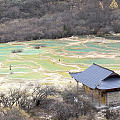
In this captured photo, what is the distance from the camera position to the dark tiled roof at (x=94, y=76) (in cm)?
1769

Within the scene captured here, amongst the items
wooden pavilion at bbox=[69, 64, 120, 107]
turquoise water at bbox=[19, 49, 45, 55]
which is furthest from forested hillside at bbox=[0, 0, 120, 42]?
wooden pavilion at bbox=[69, 64, 120, 107]

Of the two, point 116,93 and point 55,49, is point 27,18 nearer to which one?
point 55,49

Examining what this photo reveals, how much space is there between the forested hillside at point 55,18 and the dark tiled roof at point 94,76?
48724mm

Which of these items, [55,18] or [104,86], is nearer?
[104,86]

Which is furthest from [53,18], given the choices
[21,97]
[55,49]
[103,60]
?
[21,97]

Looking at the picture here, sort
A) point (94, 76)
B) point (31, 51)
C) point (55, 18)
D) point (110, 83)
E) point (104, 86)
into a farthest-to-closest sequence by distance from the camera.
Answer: point (55, 18), point (31, 51), point (94, 76), point (110, 83), point (104, 86)

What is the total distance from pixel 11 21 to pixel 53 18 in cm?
1387

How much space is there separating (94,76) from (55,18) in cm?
6620

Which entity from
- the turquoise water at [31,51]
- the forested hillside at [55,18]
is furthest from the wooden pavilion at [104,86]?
the forested hillside at [55,18]

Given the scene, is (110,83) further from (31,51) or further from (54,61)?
(31,51)

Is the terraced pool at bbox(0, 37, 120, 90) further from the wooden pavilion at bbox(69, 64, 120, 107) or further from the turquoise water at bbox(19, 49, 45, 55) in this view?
the wooden pavilion at bbox(69, 64, 120, 107)

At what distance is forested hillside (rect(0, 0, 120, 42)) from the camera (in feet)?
233

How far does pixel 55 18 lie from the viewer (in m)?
83.0

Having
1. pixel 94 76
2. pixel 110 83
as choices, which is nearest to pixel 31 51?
pixel 94 76
